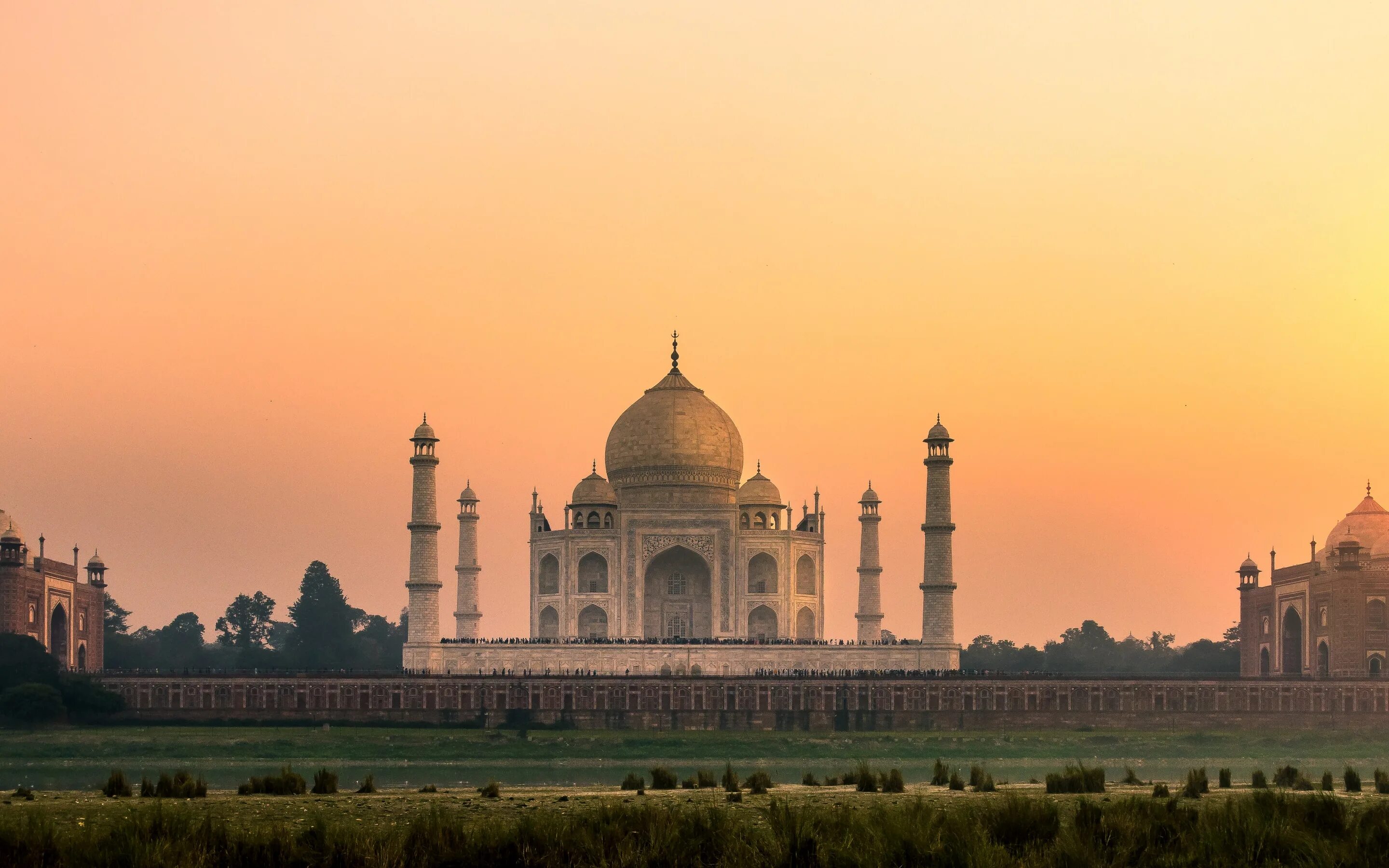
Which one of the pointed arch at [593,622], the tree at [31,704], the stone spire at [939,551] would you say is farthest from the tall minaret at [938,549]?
the tree at [31,704]

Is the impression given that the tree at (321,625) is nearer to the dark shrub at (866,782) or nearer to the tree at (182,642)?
the tree at (182,642)

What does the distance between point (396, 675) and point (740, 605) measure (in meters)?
16.8

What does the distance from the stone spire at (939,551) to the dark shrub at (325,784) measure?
2062 inches

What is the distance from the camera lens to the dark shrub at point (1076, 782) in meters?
29.6

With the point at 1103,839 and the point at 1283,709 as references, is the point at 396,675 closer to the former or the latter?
the point at 1283,709

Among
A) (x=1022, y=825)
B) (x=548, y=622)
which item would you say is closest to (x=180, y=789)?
(x=1022, y=825)

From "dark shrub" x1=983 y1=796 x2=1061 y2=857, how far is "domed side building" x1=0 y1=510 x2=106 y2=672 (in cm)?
6164

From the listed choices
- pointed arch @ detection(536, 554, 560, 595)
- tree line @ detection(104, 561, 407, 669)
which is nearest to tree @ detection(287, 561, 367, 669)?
tree line @ detection(104, 561, 407, 669)

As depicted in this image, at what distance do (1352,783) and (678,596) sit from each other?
5656 centimetres

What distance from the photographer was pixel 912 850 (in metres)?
21.4

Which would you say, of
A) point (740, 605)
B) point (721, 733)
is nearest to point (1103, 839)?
point (721, 733)

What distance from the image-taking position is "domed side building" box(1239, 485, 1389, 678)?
3280 inches

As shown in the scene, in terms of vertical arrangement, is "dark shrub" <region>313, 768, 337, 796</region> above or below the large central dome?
→ below

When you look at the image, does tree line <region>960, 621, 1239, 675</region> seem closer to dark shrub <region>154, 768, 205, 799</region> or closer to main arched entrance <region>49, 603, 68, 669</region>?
main arched entrance <region>49, 603, 68, 669</region>
